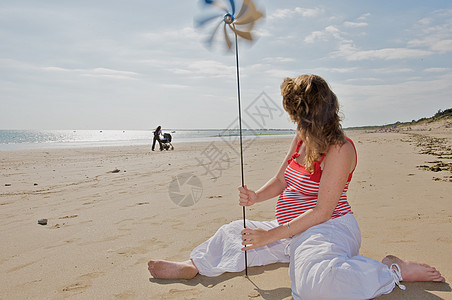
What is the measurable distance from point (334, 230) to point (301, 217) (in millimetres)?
214

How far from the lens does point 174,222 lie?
3756 millimetres

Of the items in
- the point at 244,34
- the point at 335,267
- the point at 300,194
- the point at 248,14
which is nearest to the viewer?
the point at 335,267

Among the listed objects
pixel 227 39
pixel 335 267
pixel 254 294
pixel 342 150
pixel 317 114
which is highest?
pixel 227 39

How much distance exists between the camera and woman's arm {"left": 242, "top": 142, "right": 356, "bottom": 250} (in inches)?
77.0

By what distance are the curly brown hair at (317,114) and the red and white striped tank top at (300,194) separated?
0.42 ft

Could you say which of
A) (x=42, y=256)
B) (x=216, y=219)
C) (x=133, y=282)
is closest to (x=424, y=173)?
(x=216, y=219)

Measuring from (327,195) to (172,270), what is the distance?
1.26 meters

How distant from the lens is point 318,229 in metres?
1.97

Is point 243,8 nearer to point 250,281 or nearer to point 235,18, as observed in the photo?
point 235,18

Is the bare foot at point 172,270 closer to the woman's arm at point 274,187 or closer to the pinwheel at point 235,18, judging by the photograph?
the woman's arm at point 274,187

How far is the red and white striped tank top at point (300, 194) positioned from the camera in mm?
2129

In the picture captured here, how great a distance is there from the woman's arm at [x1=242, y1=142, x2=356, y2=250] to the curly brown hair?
70 millimetres

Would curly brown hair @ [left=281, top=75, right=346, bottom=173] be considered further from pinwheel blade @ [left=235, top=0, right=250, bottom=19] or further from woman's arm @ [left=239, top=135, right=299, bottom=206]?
pinwheel blade @ [left=235, top=0, right=250, bottom=19]

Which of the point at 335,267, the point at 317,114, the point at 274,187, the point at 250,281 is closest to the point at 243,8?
the point at 317,114
